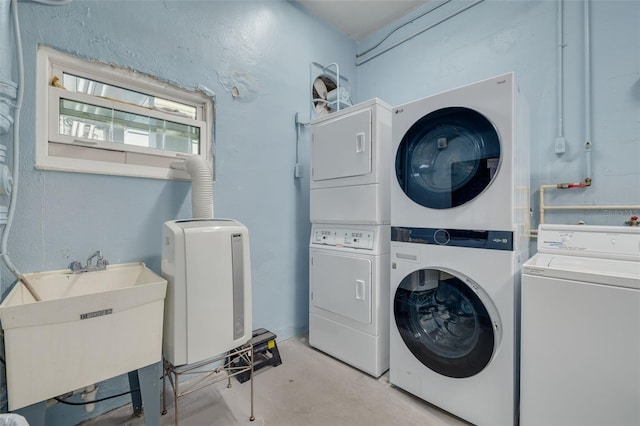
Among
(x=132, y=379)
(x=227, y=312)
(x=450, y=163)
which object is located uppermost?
(x=450, y=163)

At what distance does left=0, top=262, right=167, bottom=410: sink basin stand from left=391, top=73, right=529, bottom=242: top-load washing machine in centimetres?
142

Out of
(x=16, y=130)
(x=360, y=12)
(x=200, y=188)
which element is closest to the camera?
(x=16, y=130)

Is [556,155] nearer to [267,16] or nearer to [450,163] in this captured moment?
[450,163]

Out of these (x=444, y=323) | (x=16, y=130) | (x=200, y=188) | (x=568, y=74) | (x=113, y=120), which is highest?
(x=568, y=74)

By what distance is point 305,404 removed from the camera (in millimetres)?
1638

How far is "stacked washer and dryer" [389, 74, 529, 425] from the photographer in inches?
52.6

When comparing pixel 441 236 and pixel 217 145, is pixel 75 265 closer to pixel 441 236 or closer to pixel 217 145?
pixel 217 145

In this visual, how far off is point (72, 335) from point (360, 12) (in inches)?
123

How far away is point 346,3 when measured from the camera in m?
2.50

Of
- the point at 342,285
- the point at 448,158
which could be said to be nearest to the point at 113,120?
the point at 342,285

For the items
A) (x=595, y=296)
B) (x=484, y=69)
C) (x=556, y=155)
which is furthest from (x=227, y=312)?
(x=484, y=69)

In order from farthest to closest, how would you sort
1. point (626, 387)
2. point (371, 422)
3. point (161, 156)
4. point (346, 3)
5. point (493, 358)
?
point (346, 3)
point (161, 156)
point (371, 422)
point (493, 358)
point (626, 387)

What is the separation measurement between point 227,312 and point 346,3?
2724 mm

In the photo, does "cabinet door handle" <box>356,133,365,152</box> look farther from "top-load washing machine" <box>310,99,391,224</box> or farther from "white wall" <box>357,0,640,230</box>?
"white wall" <box>357,0,640,230</box>
